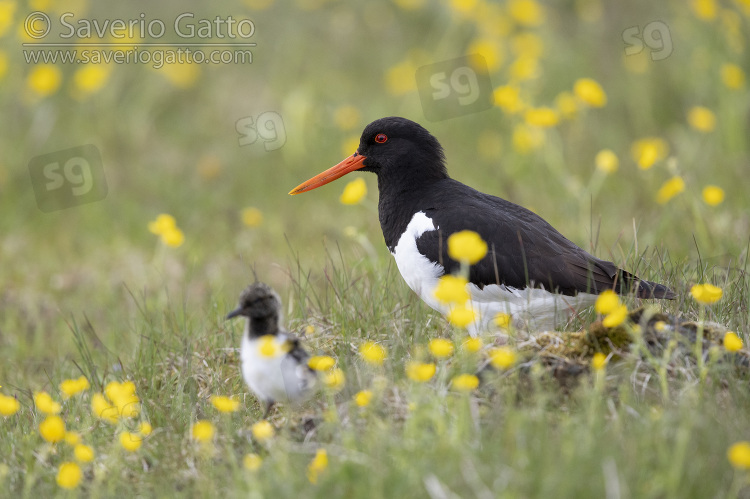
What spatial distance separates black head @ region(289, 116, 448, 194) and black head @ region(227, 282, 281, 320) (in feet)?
5.35

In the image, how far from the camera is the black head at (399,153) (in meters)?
4.99

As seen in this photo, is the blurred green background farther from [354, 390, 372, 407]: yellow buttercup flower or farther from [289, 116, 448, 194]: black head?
[354, 390, 372, 407]: yellow buttercup flower

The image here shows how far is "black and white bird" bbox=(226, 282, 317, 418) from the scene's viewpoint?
3332 mm

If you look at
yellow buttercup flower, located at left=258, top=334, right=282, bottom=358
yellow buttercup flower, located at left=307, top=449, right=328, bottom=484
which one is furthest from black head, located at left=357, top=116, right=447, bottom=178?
yellow buttercup flower, located at left=307, top=449, right=328, bottom=484

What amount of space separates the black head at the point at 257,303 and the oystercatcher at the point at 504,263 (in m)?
0.85

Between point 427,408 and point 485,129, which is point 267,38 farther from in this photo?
point 427,408

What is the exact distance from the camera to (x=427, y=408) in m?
2.90

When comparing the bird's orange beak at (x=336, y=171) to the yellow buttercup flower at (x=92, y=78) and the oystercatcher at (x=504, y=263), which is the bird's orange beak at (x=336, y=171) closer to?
the oystercatcher at (x=504, y=263)

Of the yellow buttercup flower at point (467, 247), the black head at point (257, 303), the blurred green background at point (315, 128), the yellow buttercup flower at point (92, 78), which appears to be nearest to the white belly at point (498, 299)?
the black head at point (257, 303)

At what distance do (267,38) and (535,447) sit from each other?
8.19m

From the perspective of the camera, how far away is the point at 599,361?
320 cm

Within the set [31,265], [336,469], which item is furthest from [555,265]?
[31,265]

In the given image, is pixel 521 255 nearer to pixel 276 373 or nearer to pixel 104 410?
pixel 276 373

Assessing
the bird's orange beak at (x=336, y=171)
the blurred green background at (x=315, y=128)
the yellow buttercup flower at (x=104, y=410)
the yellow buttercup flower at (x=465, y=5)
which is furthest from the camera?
the yellow buttercup flower at (x=465, y=5)
